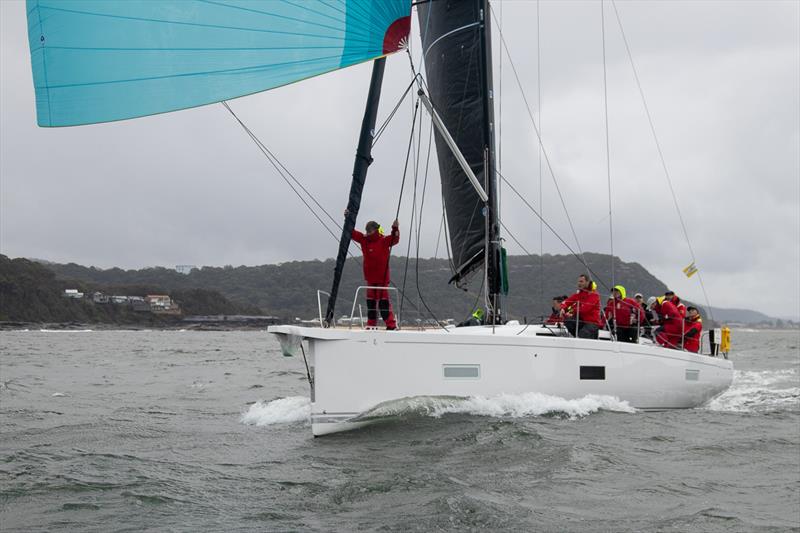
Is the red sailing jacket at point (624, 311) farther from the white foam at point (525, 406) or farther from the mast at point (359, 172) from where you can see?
the mast at point (359, 172)

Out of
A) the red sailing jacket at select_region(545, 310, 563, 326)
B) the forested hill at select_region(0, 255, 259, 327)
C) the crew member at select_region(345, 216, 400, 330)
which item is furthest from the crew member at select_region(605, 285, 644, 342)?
the forested hill at select_region(0, 255, 259, 327)

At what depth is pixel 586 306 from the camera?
1008 cm

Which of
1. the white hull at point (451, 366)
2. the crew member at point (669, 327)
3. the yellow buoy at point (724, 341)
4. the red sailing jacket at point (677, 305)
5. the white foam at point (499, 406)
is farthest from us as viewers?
the yellow buoy at point (724, 341)

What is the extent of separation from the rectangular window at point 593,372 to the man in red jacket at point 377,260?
234 centimetres

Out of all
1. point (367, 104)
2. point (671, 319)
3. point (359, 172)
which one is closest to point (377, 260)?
point (359, 172)

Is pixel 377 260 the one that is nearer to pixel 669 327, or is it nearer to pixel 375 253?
pixel 375 253

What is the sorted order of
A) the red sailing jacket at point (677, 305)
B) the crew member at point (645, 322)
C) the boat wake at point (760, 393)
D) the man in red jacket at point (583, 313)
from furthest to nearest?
the boat wake at point (760, 393), the red sailing jacket at point (677, 305), the crew member at point (645, 322), the man in red jacket at point (583, 313)

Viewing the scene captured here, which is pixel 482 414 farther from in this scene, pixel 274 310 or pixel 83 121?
pixel 274 310

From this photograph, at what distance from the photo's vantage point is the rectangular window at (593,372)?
9.58 m

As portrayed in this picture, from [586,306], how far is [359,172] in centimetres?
337

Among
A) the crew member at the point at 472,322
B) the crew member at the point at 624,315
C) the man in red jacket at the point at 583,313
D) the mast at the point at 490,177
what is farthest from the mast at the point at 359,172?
the crew member at the point at 624,315

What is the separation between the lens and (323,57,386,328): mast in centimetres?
877

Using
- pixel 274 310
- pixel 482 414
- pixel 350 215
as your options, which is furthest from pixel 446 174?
pixel 274 310

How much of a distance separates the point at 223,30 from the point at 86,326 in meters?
75.5
